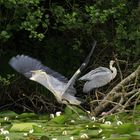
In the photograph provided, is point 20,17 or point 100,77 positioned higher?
point 20,17

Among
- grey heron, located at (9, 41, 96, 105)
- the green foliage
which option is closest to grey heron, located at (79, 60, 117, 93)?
grey heron, located at (9, 41, 96, 105)

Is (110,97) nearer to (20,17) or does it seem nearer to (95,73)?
(95,73)

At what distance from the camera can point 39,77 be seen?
18.3ft

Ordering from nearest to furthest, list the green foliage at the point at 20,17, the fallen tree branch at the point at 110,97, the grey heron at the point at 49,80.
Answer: the grey heron at the point at 49,80 → the fallen tree branch at the point at 110,97 → the green foliage at the point at 20,17

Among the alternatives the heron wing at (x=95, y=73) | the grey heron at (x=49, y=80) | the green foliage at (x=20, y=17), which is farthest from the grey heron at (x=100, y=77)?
the green foliage at (x=20, y=17)

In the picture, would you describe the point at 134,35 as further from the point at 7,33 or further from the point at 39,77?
the point at 39,77

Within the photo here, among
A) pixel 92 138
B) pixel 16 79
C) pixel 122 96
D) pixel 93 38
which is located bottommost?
pixel 92 138

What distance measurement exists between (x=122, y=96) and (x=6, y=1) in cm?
195

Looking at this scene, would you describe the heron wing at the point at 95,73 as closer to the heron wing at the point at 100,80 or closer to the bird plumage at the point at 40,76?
the heron wing at the point at 100,80

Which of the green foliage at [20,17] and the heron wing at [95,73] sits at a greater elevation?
the green foliage at [20,17]

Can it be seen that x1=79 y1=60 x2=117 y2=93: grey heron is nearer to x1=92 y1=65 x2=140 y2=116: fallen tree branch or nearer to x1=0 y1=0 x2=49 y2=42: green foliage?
x1=92 y1=65 x2=140 y2=116: fallen tree branch

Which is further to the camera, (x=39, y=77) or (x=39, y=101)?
(x=39, y=101)

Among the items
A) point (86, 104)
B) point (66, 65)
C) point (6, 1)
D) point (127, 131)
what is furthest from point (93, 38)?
point (127, 131)

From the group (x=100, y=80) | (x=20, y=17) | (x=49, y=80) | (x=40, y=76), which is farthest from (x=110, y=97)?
(x=20, y=17)
